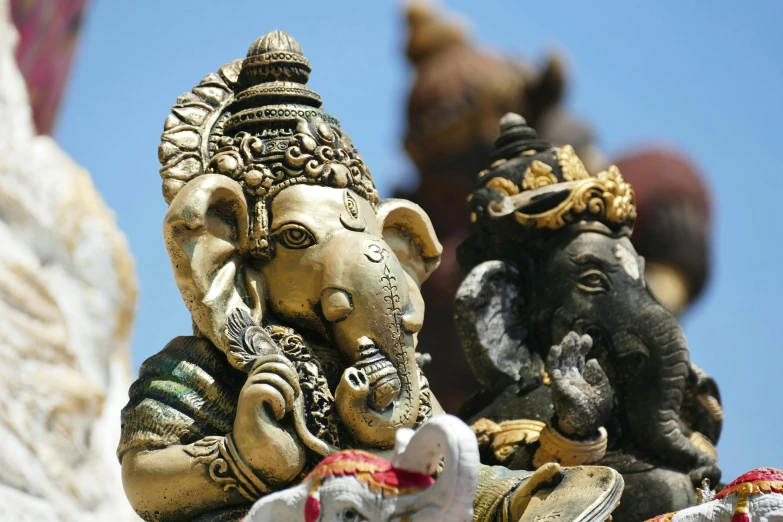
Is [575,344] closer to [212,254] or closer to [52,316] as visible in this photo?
[212,254]

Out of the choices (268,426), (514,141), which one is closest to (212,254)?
(268,426)

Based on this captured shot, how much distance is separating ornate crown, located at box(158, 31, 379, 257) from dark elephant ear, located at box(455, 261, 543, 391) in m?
0.87

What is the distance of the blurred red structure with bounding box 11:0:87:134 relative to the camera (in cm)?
927

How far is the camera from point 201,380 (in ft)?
11.3

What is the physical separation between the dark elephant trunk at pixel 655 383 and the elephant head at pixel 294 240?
89cm

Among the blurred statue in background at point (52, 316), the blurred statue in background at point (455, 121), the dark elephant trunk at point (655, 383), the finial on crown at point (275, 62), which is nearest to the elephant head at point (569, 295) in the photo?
the dark elephant trunk at point (655, 383)

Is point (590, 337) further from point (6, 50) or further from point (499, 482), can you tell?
point (6, 50)

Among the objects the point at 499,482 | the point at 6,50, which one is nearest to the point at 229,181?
the point at 499,482

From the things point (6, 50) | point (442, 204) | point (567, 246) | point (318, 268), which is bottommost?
point (318, 268)

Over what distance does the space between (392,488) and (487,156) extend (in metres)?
A: 7.69

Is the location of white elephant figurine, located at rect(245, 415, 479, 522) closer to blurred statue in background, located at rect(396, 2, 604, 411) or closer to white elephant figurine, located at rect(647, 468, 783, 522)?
white elephant figurine, located at rect(647, 468, 783, 522)

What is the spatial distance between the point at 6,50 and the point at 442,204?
3.54m

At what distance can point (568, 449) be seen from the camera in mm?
4082

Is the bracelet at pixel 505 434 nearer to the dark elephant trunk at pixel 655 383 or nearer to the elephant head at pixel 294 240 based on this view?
the dark elephant trunk at pixel 655 383
